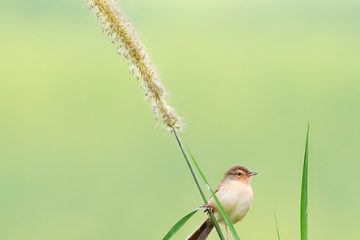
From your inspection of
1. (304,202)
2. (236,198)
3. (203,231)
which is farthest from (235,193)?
(304,202)

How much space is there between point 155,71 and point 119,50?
0.06 meters

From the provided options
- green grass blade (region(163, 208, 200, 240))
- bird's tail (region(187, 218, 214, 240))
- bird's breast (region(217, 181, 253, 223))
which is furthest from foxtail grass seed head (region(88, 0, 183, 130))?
bird's breast (region(217, 181, 253, 223))

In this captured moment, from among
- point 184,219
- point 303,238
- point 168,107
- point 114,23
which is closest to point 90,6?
point 114,23

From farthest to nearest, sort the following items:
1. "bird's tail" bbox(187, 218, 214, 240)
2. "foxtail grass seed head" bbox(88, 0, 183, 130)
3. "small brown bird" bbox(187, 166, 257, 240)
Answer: "small brown bird" bbox(187, 166, 257, 240) → "bird's tail" bbox(187, 218, 214, 240) → "foxtail grass seed head" bbox(88, 0, 183, 130)

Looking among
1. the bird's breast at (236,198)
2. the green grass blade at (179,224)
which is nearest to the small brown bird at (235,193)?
the bird's breast at (236,198)

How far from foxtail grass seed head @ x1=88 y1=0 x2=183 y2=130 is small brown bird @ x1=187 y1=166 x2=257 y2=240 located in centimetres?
52

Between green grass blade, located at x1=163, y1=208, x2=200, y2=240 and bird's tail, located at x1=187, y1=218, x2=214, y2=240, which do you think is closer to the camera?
green grass blade, located at x1=163, y1=208, x2=200, y2=240

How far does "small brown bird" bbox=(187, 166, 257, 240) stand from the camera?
148cm

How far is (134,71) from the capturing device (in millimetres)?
917

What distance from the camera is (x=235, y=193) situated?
152 centimetres

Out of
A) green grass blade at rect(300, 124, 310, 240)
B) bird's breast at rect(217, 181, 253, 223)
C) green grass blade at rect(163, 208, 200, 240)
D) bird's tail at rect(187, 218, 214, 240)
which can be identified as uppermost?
bird's breast at rect(217, 181, 253, 223)

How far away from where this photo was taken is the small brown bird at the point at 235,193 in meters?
1.48

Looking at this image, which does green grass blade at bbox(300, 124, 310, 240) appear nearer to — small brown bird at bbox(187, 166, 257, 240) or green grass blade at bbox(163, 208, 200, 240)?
green grass blade at bbox(163, 208, 200, 240)

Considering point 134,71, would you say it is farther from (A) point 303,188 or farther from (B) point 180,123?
(A) point 303,188
